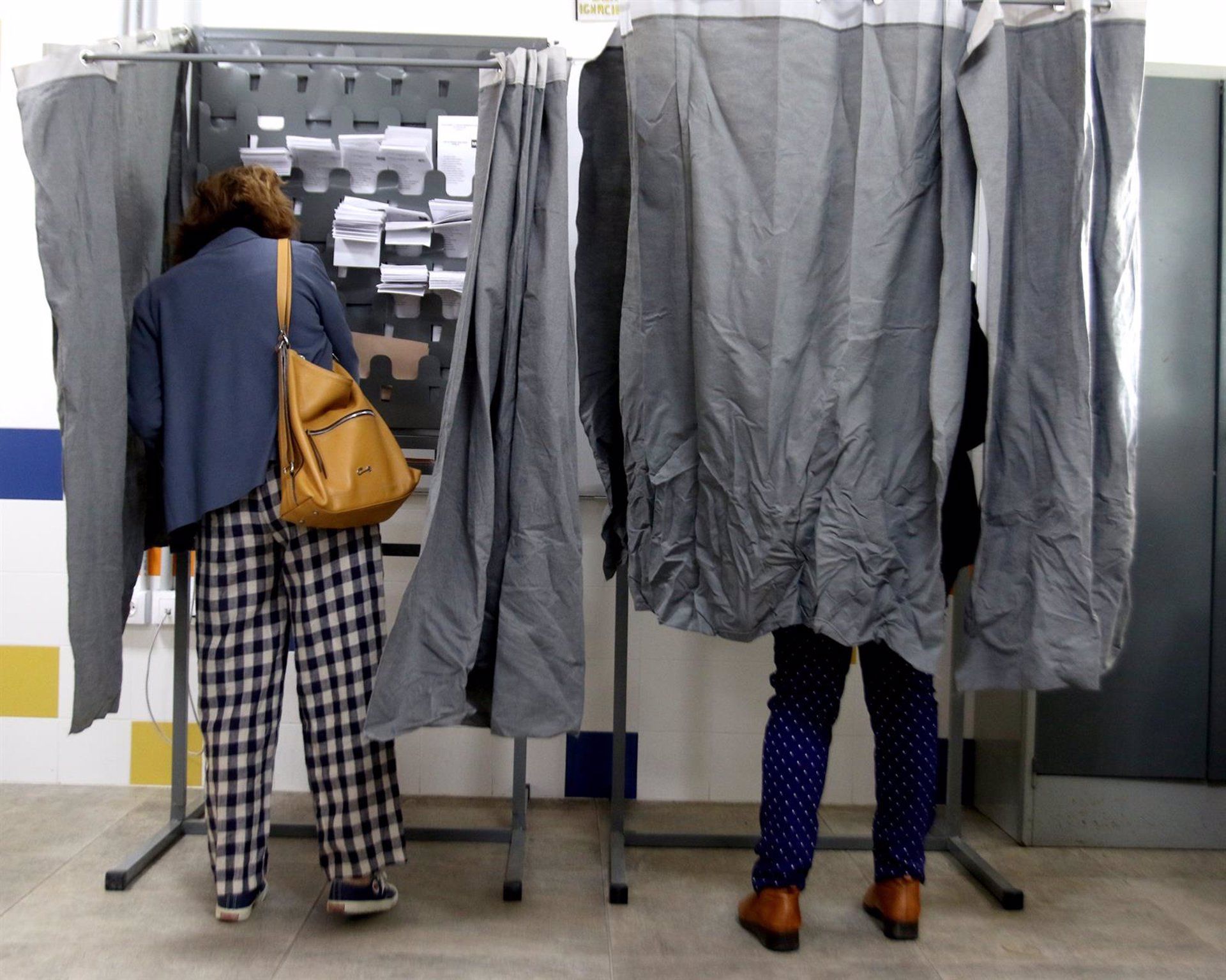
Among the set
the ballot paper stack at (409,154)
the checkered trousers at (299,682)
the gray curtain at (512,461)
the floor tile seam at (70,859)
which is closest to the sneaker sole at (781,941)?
the gray curtain at (512,461)

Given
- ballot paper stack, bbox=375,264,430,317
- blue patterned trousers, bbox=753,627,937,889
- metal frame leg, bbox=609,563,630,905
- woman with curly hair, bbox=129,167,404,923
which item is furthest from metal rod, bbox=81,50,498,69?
blue patterned trousers, bbox=753,627,937,889

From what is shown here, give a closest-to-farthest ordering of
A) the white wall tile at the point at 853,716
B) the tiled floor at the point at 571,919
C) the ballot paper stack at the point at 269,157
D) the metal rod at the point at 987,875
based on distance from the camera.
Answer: the tiled floor at the point at 571,919, the metal rod at the point at 987,875, the ballot paper stack at the point at 269,157, the white wall tile at the point at 853,716

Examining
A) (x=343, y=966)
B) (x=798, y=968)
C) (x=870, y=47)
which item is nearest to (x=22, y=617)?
(x=343, y=966)

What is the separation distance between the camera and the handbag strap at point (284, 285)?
5.72 ft

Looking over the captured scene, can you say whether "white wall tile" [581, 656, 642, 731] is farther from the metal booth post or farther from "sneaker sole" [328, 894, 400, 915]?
"sneaker sole" [328, 894, 400, 915]

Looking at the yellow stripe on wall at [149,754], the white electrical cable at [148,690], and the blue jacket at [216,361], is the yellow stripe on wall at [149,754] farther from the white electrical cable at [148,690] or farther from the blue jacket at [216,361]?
the blue jacket at [216,361]

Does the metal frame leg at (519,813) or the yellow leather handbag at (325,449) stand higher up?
the yellow leather handbag at (325,449)

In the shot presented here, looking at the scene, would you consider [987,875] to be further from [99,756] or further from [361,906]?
[99,756]

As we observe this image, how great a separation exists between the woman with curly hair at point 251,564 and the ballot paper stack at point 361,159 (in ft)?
1.47

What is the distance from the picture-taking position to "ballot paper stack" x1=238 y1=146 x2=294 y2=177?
87.4 inches

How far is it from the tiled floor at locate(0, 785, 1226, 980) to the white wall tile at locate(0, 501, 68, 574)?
1.96 feet

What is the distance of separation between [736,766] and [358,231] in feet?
5.30

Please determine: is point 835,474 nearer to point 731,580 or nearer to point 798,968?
point 731,580

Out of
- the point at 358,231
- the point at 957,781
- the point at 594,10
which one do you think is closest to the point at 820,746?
the point at 957,781
